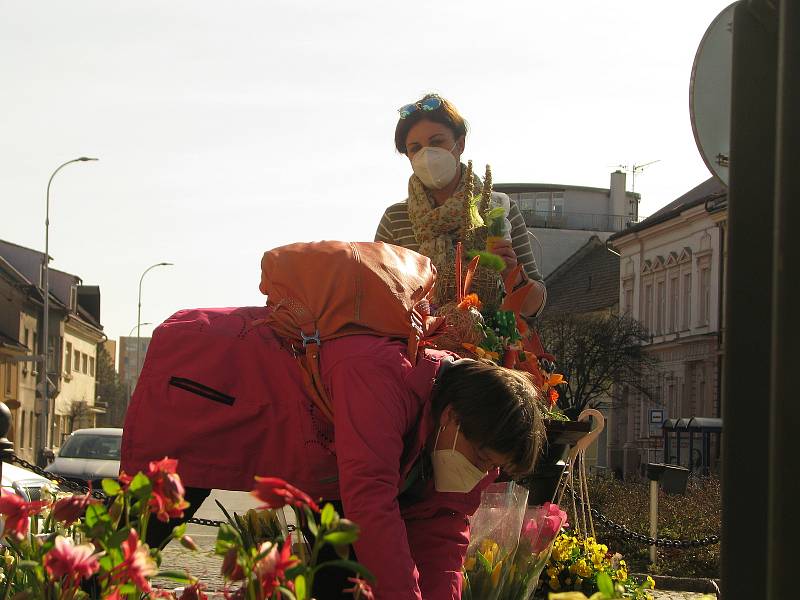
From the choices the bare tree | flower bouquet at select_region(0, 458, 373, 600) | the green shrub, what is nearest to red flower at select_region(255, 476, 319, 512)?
flower bouquet at select_region(0, 458, 373, 600)

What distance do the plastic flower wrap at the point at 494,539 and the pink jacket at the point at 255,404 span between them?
147 centimetres

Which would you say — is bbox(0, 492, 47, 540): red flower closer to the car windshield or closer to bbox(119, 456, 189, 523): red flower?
bbox(119, 456, 189, 523): red flower

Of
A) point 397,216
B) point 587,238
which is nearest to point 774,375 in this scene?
point 397,216

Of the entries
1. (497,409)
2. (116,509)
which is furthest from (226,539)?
(497,409)

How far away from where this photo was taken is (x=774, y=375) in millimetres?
1456

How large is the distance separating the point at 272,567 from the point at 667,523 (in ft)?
45.4

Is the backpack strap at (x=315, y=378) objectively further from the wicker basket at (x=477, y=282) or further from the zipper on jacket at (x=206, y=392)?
the wicker basket at (x=477, y=282)

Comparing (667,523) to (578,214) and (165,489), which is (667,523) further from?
(578,214)

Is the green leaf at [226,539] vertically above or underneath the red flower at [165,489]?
underneath

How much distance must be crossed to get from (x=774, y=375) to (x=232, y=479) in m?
2.25

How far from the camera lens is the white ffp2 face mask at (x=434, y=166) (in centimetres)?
512

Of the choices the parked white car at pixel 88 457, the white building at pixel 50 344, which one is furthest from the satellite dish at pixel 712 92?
the white building at pixel 50 344

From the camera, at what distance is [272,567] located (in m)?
1.82

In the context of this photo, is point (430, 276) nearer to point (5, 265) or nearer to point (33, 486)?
point (33, 486)
